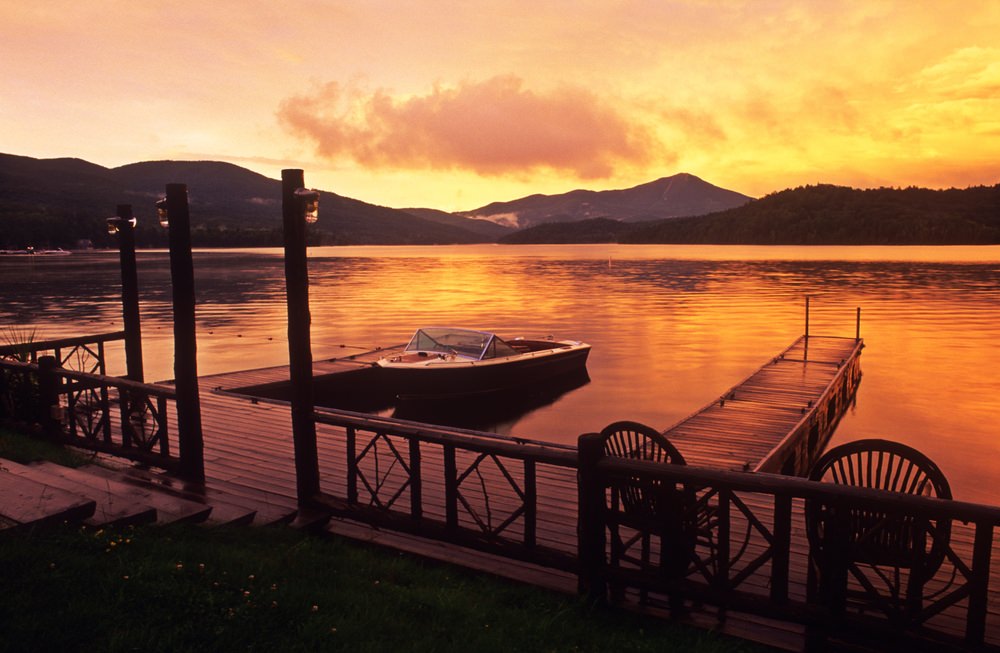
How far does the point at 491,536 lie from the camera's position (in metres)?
5.96

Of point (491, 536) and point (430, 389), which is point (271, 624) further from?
point (430, 389)

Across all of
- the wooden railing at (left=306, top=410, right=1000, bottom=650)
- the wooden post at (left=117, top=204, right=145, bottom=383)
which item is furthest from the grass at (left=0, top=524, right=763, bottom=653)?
the wooden post at (left=117, top=204, right=145, bottom=383)

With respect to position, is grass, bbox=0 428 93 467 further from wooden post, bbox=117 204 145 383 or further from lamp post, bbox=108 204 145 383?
lamp post, bbox=108 204 145 383

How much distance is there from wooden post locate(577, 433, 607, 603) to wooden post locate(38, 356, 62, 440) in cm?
804

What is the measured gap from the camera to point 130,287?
481 inches

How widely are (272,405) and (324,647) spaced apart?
9569mm

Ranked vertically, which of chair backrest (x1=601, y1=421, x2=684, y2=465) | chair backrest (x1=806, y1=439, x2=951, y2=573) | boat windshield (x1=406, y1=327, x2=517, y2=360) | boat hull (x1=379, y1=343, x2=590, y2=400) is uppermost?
chair backrest (x1=601, y1=421, x2=684, y2=465)

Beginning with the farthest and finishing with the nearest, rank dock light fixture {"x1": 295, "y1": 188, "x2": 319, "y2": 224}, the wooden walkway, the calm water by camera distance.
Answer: the calm water → the wooden walkway → dock light fixture {"x1": 295, "y1": 188, "x2": 319, "y2": 224}

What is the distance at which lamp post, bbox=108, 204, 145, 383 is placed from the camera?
1211 cm

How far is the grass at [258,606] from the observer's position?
14.4ft

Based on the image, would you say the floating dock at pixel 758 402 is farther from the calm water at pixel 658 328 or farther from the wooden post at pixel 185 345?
the wooden post at pixel 185 345

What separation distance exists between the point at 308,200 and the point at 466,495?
11.9 ft

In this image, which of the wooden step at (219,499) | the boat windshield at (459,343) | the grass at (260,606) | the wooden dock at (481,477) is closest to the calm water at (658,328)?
the boat windshield at (459,343)

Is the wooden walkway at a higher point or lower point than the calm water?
higher
